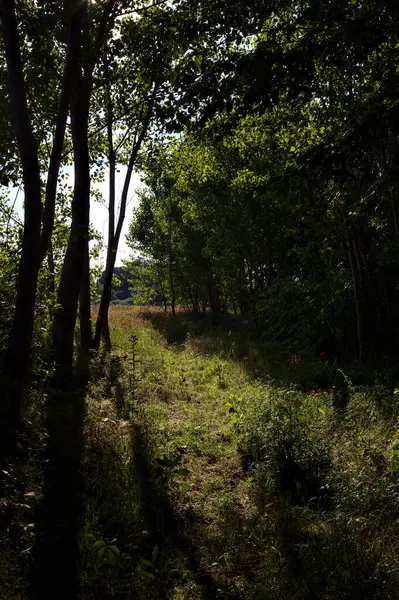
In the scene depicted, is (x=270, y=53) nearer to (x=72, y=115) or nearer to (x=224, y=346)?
(x=72, y=115)

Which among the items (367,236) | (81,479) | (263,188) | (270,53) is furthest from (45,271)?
(367,236)

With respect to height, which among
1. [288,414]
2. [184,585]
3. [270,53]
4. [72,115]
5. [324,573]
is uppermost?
[72,115]

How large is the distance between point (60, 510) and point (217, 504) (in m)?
1.58

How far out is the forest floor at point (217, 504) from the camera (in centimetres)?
291

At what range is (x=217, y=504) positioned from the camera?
4.17 meters

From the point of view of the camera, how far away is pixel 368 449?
15.4ft

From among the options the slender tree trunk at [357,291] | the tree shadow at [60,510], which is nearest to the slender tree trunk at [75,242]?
the tree shadow at [60,510]

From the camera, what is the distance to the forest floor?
115 inches

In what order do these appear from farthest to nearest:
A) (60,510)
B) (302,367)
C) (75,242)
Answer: (302,367), (75,242), (60,510)

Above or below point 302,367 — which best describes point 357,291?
above

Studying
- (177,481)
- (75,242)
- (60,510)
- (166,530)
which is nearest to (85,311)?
(75,242)

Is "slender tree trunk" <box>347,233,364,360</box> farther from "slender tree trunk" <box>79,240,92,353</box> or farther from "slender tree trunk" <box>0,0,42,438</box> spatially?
"slender tree trunk" <box>0,0,42,438</box>

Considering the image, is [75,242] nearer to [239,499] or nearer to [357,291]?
[239,499]

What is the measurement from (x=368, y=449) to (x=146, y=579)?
9.85 feet
